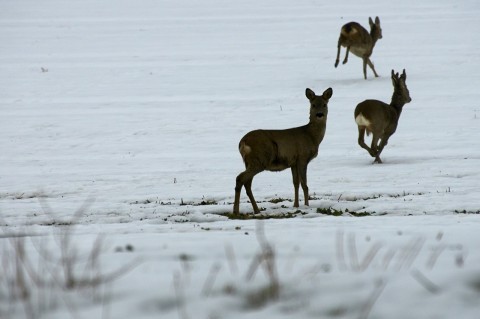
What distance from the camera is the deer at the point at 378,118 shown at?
44.5ft

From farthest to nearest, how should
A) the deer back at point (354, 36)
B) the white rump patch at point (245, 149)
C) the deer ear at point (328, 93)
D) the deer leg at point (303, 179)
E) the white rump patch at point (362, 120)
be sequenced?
the deer back at point (354, 36), the white rump patch at point (362, 120), the deer ear at point (328, 93), the deer leg at point (303, 179), the white rump patch at point (245, 149)

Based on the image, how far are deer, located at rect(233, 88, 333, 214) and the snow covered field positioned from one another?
0.41 metres

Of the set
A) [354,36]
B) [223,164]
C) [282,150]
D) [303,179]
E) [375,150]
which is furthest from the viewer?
[354,36]

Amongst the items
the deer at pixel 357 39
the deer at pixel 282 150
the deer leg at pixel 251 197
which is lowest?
the deer leg at pixel 251 197

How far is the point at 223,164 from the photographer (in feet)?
48.3

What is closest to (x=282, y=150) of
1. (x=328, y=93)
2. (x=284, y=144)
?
(x=284, y=144)

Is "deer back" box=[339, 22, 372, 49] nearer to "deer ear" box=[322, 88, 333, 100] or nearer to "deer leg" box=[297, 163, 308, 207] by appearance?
"deer ear" box=[322, 88, 333, 100]

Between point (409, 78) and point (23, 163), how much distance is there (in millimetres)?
11645

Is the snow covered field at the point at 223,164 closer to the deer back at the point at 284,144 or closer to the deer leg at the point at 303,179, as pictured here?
the deer leg at the point at 303,179

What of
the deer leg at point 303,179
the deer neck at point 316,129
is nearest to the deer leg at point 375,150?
the deer neck at point 316,129

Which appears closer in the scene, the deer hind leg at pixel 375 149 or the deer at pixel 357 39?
the deer hind leg at pixel 375 149

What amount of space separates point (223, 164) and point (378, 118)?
2.90 metres

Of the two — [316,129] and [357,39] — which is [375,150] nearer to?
[316,129]

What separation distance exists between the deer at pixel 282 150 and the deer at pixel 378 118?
2720mm
